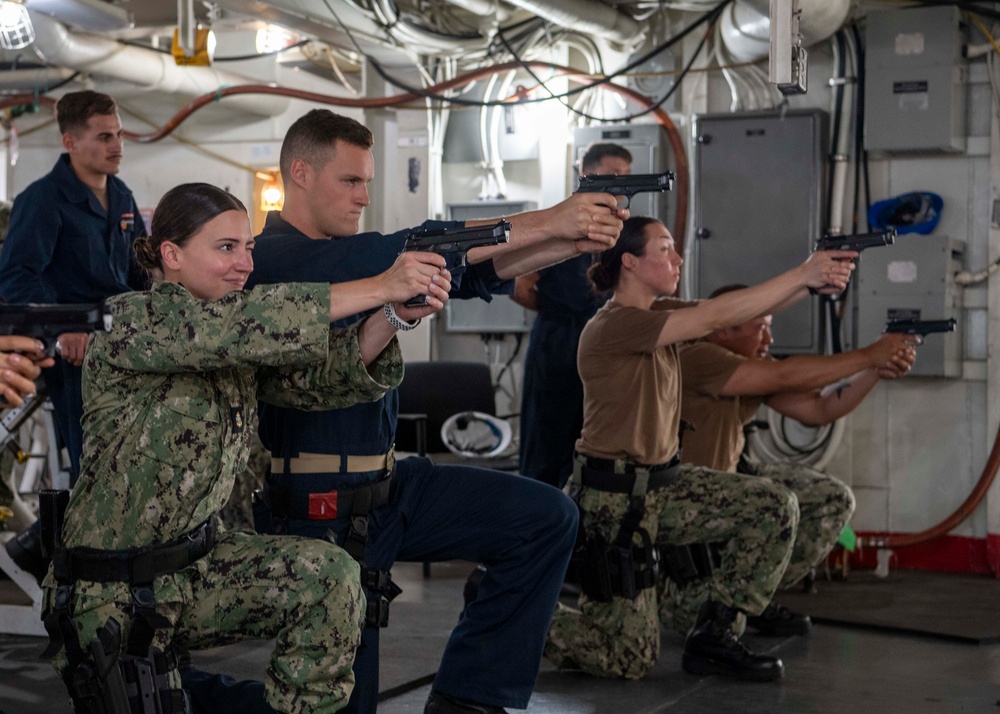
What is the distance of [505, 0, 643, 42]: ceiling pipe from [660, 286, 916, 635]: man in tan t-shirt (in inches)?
68.3

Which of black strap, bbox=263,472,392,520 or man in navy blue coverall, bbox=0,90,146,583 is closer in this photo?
black strap, bbox=263,472,392,520

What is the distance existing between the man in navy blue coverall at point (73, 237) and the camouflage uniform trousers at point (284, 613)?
1.68 metres

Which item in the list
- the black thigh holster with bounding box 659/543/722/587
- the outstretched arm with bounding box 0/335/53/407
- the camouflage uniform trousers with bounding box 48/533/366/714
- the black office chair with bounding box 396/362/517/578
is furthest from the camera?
the black office chair with bounding box 396/362/517/578

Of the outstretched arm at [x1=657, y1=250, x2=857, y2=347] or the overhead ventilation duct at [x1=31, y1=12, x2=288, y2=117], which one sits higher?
the overhead ventilation duct at [x1=31, y1=12, x2=288, y2=117]

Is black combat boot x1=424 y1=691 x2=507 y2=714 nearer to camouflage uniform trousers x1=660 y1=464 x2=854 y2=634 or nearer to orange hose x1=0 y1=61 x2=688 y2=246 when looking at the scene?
camouflage uniform trousers x1=660 y1=464 x2=854 y2=634

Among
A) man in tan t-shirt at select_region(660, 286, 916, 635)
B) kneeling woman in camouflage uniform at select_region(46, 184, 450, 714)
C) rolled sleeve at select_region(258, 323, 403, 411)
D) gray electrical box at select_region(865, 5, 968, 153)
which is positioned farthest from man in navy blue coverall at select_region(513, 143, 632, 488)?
kneeling woman in camouflage uniform at select_region(46, 184, 450, 714)

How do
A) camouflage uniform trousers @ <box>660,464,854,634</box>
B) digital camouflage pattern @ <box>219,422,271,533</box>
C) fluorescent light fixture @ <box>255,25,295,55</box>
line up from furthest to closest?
1. fluorescent light fixture @ <box>255,25,295,55</box>
2. digital camouflage pattern @ <box>219,422,271,533</box>
3. camouflage uniform trousers @ <box>660,464,854,634</box>

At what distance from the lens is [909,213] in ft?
19.9

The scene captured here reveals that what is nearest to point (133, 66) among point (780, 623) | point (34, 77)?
point (34, 77)

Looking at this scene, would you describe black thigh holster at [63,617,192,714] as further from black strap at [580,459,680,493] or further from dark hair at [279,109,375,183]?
black strap at [580,459,680,493]

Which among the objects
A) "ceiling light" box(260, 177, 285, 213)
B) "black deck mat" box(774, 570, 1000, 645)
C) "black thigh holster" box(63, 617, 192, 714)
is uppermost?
"ceiling light" box(260, 177, 285, 213)

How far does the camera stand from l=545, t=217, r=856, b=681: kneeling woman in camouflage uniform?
395 cm

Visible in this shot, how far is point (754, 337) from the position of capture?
4809mm

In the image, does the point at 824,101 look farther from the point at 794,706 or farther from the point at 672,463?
the point at 794,706
